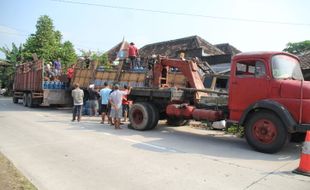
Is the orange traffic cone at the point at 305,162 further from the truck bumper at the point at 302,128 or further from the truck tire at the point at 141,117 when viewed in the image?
the truck tire at the point at 141,117

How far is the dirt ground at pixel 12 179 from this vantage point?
511 cm

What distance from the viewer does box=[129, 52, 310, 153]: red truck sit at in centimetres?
770

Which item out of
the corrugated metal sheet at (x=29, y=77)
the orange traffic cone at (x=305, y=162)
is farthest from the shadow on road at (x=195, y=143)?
the corrugated metal sheet at (x=29, y=77)

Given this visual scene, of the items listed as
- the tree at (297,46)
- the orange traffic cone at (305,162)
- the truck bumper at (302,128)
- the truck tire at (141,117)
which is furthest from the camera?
the tree at (297,46)

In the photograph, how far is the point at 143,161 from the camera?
6965 mm

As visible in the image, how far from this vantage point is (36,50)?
1399 inches

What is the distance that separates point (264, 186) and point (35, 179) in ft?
12.6

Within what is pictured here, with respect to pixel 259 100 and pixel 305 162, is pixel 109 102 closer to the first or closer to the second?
pixel 259 100

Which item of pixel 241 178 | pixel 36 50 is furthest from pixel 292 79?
pixel 36 50

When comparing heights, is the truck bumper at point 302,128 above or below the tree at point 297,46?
below

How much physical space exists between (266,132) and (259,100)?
804mm

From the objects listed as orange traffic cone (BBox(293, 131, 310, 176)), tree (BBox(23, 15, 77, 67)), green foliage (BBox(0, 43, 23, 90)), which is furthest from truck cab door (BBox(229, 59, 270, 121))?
green foliage (BBox(0, 43, 23, 90))

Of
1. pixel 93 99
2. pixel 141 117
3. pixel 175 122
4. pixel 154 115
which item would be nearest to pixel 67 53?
pixel 93 99

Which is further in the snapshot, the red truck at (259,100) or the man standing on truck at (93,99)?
the man standing on truck at (93,99)
